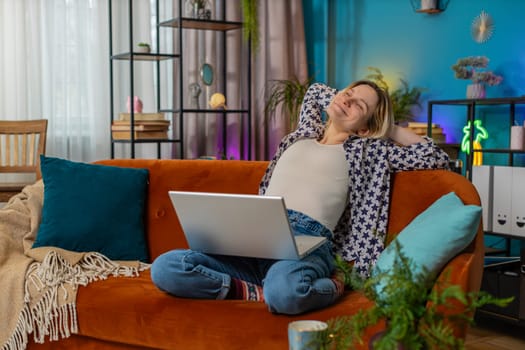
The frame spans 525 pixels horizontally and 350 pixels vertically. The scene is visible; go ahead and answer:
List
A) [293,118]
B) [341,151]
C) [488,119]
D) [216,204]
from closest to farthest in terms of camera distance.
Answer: [216,204] < [341,151] < [488,119] < [293,118]

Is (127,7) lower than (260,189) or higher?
higher

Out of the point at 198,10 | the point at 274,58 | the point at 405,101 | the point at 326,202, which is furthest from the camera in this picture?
the point at 274,58

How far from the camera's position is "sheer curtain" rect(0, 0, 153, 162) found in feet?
14.6

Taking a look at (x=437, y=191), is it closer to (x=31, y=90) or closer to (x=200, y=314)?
(x=200, y=314)

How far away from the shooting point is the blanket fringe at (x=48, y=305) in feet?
7.30

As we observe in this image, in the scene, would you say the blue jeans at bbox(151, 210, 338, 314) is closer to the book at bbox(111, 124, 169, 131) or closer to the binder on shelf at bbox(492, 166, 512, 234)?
the binder on shelf at bbox(492, 166, 512, 234)

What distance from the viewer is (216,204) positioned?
200 cm

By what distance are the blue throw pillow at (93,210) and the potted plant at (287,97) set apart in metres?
2.36

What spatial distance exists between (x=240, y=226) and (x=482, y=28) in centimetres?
251

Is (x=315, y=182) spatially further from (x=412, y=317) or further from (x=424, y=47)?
(x=424, y=47)

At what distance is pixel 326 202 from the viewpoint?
2.36 m

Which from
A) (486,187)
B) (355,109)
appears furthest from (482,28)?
(355,109)

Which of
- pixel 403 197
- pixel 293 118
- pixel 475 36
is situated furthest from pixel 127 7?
pixel 403 197

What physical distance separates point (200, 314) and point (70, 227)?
729mm
